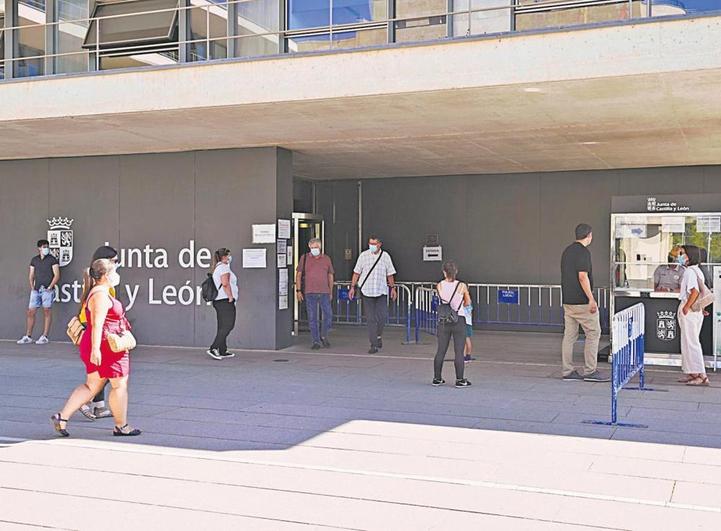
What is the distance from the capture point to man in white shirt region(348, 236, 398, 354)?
45.1 feet

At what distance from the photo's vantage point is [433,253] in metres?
19.7

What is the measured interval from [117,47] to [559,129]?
6793 millimetres

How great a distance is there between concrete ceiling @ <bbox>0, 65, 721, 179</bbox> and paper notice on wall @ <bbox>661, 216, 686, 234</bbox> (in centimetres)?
133

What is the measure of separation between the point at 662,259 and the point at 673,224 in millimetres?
511

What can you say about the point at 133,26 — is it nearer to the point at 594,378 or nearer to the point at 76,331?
the point at 76,331

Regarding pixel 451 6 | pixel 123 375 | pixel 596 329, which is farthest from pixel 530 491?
pixel 451 6

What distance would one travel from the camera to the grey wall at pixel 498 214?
18141mm

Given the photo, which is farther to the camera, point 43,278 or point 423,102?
point 43,278

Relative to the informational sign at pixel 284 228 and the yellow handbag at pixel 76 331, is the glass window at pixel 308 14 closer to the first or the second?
the informational sign at pixel 284 228

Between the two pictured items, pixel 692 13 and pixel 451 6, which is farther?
pixel 451 6

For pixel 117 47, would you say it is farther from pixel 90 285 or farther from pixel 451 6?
pixel 90 285

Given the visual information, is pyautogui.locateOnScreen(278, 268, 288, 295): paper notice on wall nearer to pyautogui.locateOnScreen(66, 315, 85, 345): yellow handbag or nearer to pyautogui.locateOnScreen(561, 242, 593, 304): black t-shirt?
pyautogui.locateOnScreen(561, 242, 593, 304): black t-shirt

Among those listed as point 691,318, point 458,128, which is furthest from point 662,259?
point 458,128

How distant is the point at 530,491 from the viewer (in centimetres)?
593
